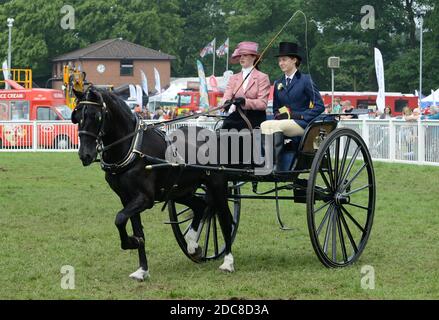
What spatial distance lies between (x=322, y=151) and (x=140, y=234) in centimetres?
188

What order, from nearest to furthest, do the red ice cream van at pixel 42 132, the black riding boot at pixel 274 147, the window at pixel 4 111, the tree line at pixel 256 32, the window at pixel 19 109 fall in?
the black riding boot at pixel 274 147 < the red ice cream van at pixel 42 132 < the window at pixel 19 109 < the window at pixel 4 111 < the tree line at pixel 256 32

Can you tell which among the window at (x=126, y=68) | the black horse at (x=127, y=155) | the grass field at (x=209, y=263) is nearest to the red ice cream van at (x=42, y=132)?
the grass field at (x=209, y=263)

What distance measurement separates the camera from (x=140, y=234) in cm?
909

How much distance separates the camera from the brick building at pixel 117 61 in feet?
248

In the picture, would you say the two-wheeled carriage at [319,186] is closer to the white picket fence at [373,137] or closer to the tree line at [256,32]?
the white picket fence at [373,137]

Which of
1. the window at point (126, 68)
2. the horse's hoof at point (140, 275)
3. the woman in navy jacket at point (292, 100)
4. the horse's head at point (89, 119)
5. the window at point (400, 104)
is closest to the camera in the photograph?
the horse's head at point (89, 119)

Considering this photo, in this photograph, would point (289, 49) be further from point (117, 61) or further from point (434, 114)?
point (117, 61)

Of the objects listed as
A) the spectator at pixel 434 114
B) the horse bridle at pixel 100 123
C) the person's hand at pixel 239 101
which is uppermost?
the person's hand at pixel 239 101

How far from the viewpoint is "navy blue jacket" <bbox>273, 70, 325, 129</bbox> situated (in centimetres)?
1001

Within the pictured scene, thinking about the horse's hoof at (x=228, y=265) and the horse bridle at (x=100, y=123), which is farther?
the horse's hoof at (x=228, y=265)

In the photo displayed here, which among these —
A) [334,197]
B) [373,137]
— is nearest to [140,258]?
[334,197]

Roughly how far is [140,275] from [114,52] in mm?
68959

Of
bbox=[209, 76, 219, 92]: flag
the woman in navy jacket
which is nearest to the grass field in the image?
the woman in navy jacket
